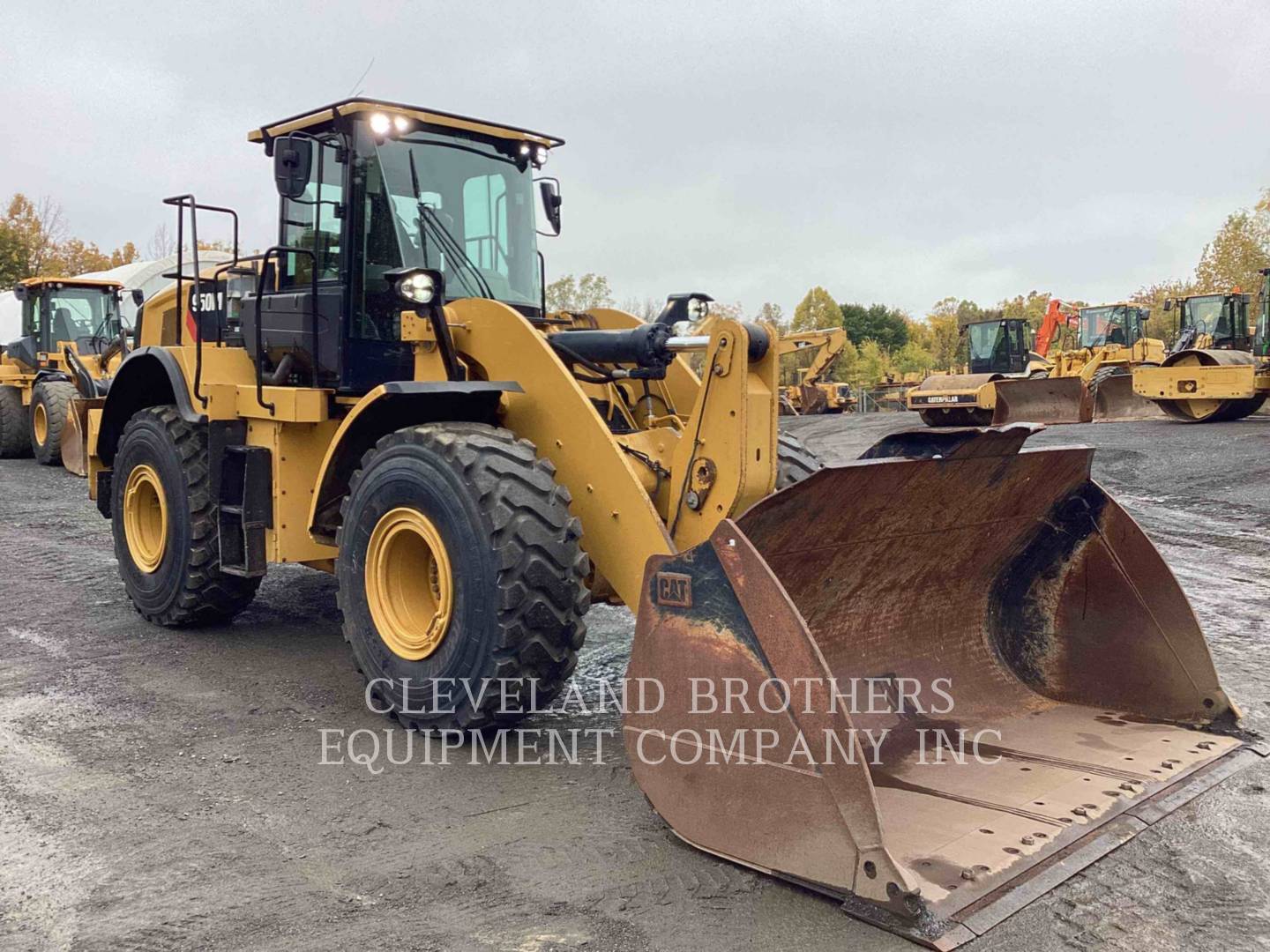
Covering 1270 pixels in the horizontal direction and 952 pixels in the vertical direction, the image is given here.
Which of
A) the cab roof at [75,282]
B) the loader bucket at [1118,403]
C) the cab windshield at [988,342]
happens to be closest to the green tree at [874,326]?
the cab windshield at [988,342]

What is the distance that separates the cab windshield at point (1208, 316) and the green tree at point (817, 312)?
30.0 m

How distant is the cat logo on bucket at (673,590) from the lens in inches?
131

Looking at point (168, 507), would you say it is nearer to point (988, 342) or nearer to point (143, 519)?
point (143, 519)

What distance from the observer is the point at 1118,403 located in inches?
891

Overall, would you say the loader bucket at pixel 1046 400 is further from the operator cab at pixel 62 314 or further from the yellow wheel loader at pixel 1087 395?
the operator cab at pixel 62 314

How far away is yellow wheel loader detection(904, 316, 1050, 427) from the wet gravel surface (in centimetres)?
1719

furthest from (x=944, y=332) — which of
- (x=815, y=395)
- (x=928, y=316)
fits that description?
(x=815, y=395)

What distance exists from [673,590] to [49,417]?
15409mm

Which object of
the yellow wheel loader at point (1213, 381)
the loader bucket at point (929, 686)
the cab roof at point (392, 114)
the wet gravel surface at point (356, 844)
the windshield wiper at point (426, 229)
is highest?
the cab roof at point (392, 114)

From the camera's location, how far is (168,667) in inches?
216

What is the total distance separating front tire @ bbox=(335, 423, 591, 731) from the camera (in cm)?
387

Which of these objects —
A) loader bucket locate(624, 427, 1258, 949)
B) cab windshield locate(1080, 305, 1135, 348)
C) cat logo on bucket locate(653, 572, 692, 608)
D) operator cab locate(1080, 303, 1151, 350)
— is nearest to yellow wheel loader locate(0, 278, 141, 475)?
loader bucket locate(624, 427, 1258, 949)

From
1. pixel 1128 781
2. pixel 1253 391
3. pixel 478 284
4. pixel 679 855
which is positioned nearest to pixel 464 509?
pixel 679 855

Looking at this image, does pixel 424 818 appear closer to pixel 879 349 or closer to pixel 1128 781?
pixel 1128 781
